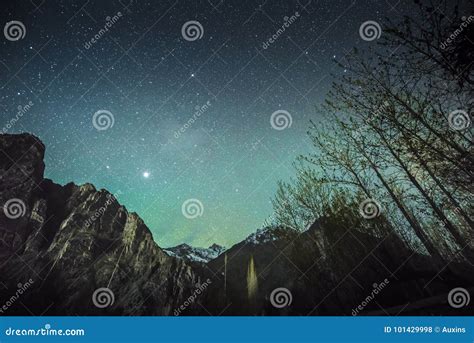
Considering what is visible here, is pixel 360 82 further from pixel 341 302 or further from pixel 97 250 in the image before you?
pixel 97 250

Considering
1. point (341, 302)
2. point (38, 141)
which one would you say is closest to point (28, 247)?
point (38, 141)

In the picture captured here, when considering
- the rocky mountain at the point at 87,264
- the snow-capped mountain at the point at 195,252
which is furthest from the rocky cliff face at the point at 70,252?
the snow-capped mountain at the point at 195,252

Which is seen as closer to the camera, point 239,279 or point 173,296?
point 173,296

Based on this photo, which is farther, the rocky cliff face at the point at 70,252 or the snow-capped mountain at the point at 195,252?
the snow-capped mountain at the point at 195,252

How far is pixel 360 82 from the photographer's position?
6.84 meters

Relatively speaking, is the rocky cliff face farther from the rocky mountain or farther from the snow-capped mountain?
the snow-capped mountain

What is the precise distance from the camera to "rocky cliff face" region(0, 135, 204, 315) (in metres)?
45.6

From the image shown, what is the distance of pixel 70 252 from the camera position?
49875mm

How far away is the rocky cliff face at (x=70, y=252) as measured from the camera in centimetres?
4559

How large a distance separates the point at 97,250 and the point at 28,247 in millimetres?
12038

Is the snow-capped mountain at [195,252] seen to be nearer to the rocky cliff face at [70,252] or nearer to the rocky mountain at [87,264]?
the rocky mountain at [87,264]

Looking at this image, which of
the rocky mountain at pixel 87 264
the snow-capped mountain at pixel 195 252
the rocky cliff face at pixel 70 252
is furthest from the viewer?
the snow-capped mountain at pixel 195 252

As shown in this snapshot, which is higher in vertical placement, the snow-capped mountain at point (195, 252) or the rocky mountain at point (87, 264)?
the rocky mountain at point (87, 264)
